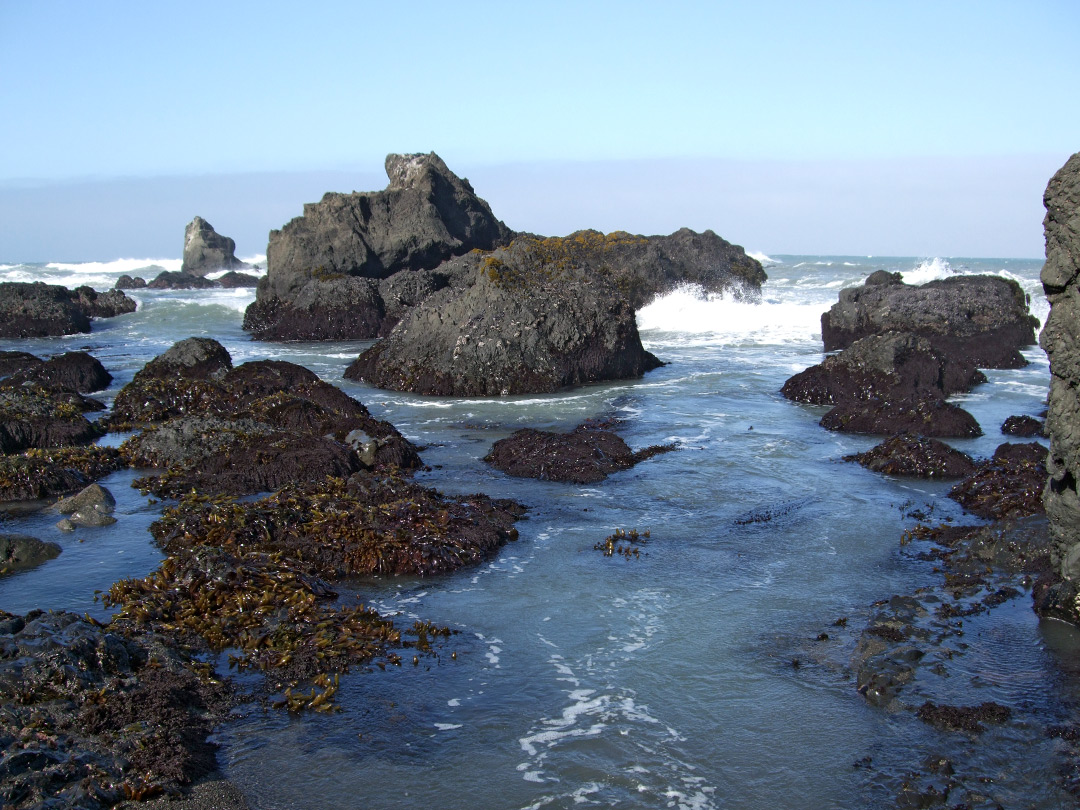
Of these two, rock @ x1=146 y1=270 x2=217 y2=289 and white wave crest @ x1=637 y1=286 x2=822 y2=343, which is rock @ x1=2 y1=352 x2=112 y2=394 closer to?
white wave crest @ x1=637 y1=286 x2=822 y2=343

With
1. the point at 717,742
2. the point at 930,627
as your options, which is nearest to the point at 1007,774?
the point at 717,742

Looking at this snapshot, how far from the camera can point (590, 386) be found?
20.4 metres

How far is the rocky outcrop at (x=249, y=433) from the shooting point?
11.7 metres

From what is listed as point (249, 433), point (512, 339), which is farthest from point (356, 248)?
point (249, 433)

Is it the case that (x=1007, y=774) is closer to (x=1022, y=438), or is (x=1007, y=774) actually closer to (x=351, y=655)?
(x=351, y=655)

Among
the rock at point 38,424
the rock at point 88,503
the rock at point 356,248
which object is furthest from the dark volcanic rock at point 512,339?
the rock at point 356,248

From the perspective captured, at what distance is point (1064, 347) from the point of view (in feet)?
23.6

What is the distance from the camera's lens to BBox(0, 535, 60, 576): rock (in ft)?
27.9

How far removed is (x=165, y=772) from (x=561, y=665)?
108 inches

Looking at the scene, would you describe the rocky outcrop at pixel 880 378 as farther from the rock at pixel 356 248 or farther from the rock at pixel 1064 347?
the rock at pixel 356 248

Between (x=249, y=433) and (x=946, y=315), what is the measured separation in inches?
785

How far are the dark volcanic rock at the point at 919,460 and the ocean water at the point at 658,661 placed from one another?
37 centimetres

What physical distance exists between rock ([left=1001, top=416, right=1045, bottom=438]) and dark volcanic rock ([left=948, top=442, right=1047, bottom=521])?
121 inches

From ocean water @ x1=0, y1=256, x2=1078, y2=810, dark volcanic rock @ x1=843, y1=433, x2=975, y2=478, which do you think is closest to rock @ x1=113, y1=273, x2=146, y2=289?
ocean water @ x1=0, y1=256, x2=1078, y2=810
